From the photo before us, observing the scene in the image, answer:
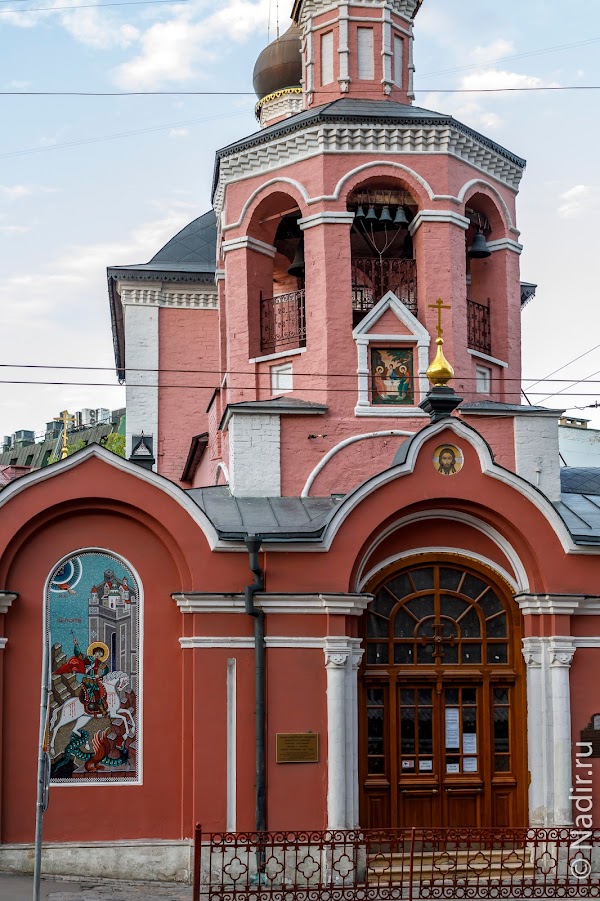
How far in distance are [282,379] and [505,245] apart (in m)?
3.49

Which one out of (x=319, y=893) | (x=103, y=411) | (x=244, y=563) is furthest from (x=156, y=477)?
(x=103, y=411)

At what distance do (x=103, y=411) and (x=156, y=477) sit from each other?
199 feet

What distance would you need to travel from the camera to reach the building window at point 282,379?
16.1 m

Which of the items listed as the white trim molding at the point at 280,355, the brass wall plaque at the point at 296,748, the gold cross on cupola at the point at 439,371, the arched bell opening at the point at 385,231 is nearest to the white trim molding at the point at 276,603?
the brass wall plaque at the point at 296,748

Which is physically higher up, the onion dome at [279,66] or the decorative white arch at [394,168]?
the onion dome at [279,66]

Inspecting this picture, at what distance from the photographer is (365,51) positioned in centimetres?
1747

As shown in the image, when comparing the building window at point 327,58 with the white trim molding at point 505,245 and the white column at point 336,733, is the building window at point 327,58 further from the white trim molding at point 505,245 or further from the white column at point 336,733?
the white column at point 336,733

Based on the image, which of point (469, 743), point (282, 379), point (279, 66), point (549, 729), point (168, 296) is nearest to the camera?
point (549, 729)

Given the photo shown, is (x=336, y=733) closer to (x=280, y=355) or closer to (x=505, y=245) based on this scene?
(x=280, y=355)

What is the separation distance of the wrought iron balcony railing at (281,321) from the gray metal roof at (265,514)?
2.19 meters

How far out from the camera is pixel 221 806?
1338 cm

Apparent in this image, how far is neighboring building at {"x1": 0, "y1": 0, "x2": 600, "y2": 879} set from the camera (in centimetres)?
1353

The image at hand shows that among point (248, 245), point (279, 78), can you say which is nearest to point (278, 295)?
point (248, 245)

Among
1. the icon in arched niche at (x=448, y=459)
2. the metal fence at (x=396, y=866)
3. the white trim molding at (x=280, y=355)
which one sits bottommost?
the metal fence at (x=396, y=866)
